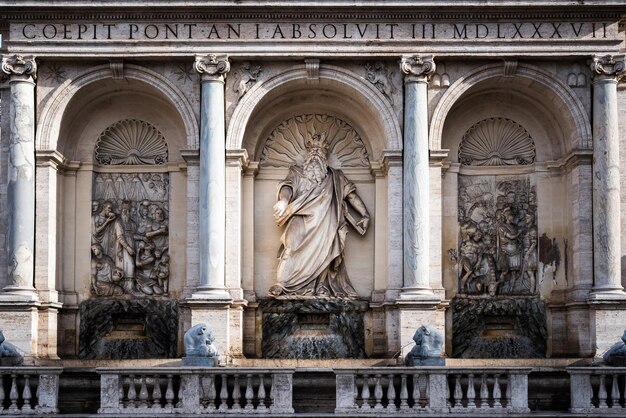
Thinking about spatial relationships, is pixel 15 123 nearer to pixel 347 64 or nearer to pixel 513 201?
pixel 347 64

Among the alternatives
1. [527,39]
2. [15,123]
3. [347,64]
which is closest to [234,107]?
[347,64]

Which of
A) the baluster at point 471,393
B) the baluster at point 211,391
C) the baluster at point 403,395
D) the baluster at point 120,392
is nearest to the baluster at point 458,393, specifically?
the baluster at point 471,393

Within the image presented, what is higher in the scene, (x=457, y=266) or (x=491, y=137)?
(x=491, y=137)

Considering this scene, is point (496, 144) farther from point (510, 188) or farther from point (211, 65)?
point (211, 65)

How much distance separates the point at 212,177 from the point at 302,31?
4.01m

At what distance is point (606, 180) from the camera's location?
80.7 feet

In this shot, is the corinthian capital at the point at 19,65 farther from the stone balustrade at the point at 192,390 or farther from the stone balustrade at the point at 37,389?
the stone balustrade at the point at 192,390

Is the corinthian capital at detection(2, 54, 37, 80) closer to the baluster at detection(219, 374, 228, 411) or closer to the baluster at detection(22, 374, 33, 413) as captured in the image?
the baluster at detection(22, 374, 33, 413)

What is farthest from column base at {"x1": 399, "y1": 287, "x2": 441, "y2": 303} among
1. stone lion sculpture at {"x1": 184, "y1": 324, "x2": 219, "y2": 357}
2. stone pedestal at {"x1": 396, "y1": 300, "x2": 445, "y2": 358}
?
stone lion sculpture at {"x1": 184, "y1": 324, "x2": 219, "y2": 357}

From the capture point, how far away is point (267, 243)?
2656 centimetres

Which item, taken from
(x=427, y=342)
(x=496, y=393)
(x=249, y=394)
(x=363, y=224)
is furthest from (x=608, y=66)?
(x=249, y=394)

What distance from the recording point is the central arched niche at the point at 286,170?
26.4 m

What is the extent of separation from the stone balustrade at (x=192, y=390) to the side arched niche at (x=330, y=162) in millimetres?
5967

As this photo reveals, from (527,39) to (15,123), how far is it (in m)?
12.0
